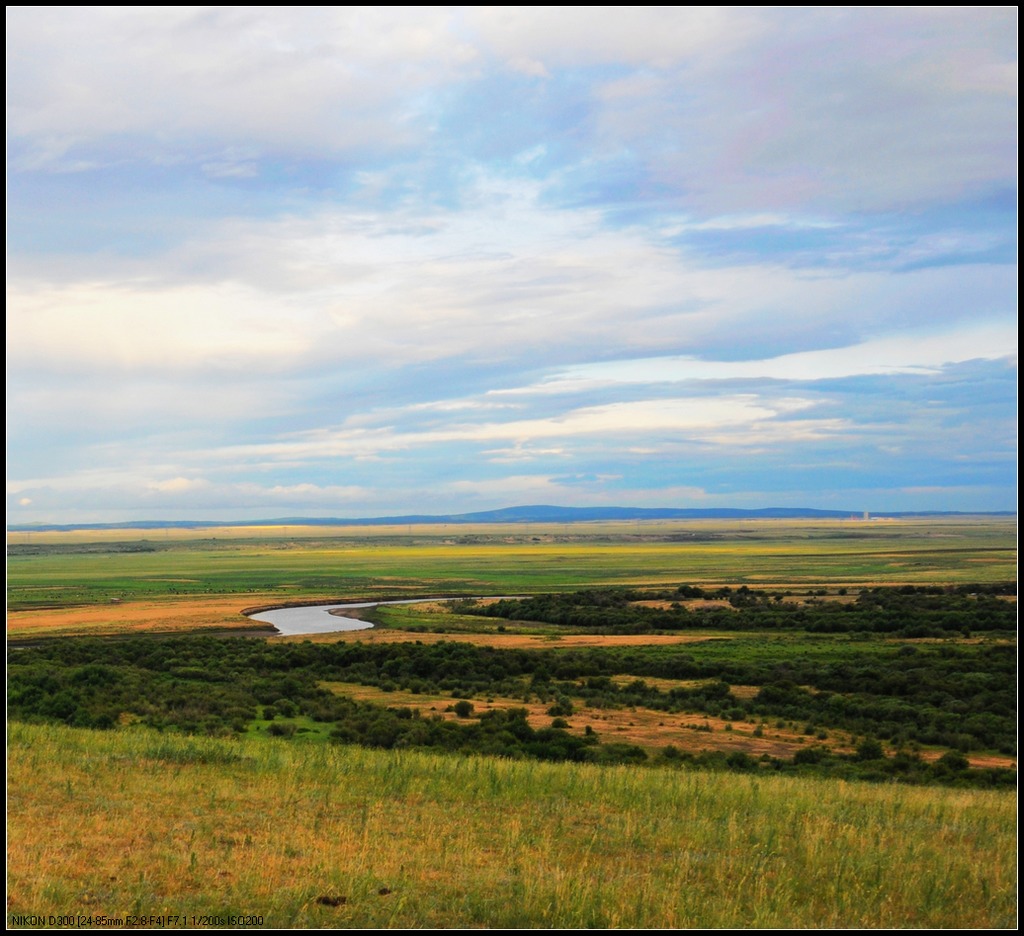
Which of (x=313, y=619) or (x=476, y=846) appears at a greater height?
(x=476, y=846)

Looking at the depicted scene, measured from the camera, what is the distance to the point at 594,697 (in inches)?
1597

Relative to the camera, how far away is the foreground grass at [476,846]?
9.39 m

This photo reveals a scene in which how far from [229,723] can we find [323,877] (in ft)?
66.3

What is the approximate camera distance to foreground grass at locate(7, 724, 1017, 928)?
30.8ft

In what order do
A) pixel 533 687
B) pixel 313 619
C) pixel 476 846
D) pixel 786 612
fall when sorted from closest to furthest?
pixel 476 846, pixel 533 687, pixel 786 612, pixel 313 619

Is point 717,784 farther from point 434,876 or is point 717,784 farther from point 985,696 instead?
point 985,696

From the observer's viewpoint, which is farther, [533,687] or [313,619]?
[313,619]

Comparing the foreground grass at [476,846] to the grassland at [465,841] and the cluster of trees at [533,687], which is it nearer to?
the grassland at [465,841]

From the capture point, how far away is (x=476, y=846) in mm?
12094

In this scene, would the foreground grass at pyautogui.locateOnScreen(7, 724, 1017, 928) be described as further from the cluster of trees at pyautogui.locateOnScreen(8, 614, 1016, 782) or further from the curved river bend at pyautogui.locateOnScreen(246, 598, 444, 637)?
the curved river bend at pyautogui.locateOnScreen(246, 598, 444, 637)

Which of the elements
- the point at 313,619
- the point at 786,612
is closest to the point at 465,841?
the point at 313,619

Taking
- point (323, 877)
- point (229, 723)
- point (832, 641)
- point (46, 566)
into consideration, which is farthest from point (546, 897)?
point (46, 566)

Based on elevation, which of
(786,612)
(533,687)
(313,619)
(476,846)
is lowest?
(313,619)

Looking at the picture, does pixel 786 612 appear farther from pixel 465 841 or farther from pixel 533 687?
pixel 465 841
